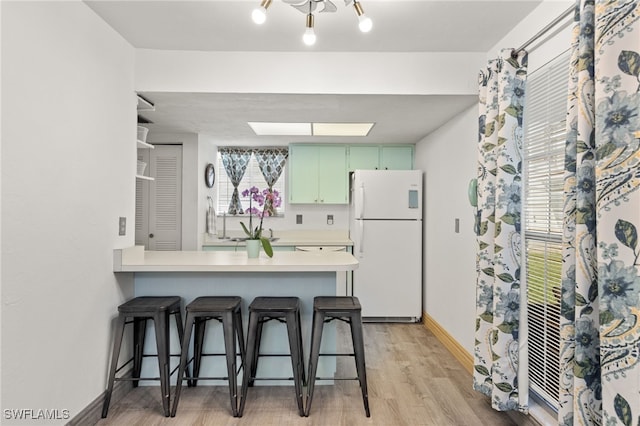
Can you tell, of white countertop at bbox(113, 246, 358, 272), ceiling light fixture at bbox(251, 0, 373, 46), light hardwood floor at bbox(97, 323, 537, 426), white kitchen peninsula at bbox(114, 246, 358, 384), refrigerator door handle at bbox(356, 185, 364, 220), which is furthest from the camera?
refrigerator door handle at bbox(356, 185, 364, 220)

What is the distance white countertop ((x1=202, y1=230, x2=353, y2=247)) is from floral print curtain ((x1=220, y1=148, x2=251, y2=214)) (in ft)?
1.35

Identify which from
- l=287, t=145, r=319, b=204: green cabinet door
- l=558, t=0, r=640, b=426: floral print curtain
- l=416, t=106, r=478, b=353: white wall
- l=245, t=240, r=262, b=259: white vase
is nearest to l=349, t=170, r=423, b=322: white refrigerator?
l=416, t=106, r=478, b=353: white wall

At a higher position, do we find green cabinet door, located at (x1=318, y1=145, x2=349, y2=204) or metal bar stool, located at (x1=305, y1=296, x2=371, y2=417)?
green cabinet door, located at (x1=318, y1=145, x2=349, y2=204)

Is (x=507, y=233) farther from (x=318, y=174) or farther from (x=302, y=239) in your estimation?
(x=302, y=239)

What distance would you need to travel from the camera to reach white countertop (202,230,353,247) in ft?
14.4

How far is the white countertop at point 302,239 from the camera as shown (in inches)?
173

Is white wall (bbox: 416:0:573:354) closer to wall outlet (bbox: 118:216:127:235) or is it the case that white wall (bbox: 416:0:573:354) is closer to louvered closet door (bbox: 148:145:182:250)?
wall outlet (bbox: 118:216:127:235)

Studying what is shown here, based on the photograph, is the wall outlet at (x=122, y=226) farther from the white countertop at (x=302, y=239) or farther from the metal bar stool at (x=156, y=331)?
the white countertop at (x=302, y=239)

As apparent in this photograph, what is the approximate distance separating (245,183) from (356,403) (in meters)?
3.31

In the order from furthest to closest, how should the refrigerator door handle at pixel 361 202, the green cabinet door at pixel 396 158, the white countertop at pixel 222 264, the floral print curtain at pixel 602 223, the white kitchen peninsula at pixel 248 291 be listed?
the green cabinet door at pixel 396 158
the refrigerator door handle at pixel 361 202
the white kitchen peninsula at pixel 248 291
the white countertop at pixel 222 264
the floral print curtain at pixel 602 223

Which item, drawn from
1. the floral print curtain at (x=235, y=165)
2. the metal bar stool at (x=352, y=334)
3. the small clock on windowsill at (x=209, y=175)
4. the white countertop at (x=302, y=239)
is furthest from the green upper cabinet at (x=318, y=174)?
the metal bar stool at (x=352, y=334)

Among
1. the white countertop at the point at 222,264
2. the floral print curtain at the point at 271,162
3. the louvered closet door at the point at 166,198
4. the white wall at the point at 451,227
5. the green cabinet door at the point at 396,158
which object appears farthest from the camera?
the floral print curtain at the point at 271,162

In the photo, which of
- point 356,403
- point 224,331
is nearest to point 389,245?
point 356,403

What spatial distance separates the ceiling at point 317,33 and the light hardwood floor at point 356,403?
2083mm
